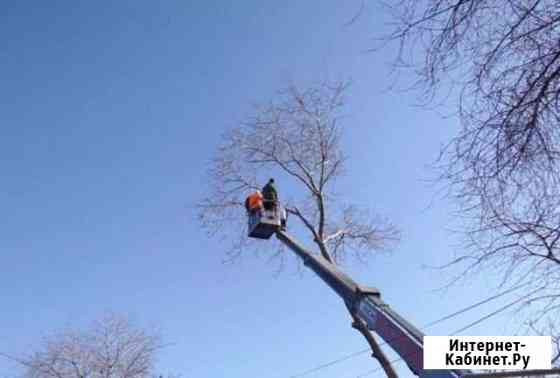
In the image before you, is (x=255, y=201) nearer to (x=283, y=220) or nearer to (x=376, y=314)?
(x=283, y=220)

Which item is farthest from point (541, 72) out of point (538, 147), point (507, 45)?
point (538, 147)

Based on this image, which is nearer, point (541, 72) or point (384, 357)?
point (541, 72)

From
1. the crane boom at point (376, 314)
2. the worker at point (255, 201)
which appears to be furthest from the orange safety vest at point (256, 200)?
the crane boom at point (376, 314)

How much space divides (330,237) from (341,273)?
362cm

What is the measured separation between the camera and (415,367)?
628cm

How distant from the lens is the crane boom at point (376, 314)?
6.25 metres

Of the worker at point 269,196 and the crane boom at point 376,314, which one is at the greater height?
the worker at point 269,196

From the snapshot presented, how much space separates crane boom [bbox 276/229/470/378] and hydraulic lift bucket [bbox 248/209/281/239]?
30 cm

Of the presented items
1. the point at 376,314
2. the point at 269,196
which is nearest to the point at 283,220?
the point at 269,196

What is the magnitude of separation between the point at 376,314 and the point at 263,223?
8.93 ft

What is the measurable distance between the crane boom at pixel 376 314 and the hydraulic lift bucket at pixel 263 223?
30 cm

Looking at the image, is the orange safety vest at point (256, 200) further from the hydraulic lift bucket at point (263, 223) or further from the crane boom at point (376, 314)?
the crane boom at point (376, 314)

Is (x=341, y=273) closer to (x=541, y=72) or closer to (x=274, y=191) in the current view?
(x=274, y=191)

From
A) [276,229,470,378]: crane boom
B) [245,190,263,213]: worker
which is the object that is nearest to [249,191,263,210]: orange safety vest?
[245,190,263,213]: worker
